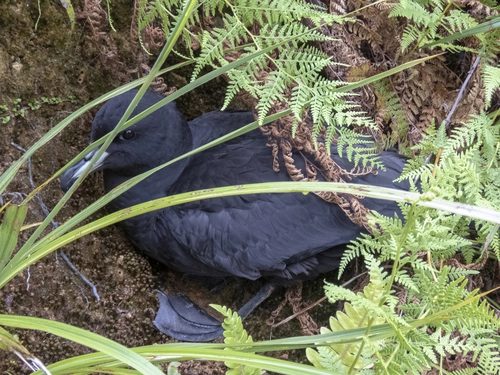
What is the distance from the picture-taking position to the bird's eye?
169cm

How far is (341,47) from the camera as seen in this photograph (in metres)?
1.96

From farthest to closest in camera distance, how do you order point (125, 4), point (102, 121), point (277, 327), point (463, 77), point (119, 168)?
1. point (463, 77)
2. point (277, 327)
3. point (125, 4)
4. point (119, 168)
5. point (102, 121)

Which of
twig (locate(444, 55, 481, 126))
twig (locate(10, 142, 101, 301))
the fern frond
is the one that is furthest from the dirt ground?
twig (locate(444, 55, 481, 126))

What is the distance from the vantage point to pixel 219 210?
170cm

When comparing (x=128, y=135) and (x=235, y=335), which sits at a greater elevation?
(x=128, y=135)

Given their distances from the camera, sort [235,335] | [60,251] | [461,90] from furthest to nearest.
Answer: [461,90], [60,251], [235,335]

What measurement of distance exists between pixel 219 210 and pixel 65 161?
0.59 metres

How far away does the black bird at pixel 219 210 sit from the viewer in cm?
169

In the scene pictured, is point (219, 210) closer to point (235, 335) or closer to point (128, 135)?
point (128, 135)

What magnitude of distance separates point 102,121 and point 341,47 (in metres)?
0.98

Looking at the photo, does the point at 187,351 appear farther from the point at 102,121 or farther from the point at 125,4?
the point at 125,4

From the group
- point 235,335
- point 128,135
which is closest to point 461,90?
point 128,135

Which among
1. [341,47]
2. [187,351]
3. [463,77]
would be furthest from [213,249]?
[463,77]

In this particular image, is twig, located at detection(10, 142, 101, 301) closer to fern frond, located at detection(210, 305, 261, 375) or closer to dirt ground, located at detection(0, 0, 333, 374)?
dirt ground, located at detection(0, 0, 333, 374)
